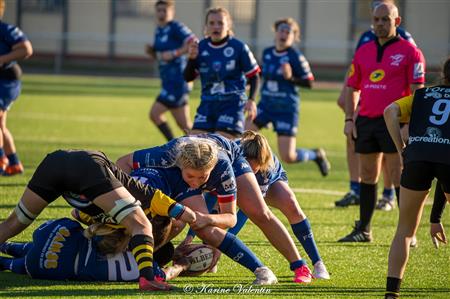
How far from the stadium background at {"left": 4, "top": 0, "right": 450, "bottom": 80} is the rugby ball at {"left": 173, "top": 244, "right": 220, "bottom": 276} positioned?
28.3m

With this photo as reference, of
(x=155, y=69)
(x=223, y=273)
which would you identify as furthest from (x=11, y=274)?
(x=155, y=69)

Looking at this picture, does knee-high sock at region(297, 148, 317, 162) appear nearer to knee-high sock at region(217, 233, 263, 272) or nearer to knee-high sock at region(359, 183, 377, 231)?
knee-high sock at region(359, 183, 377, 231)

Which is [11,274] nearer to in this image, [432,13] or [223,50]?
[223,50]

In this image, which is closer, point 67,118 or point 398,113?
point 398,113

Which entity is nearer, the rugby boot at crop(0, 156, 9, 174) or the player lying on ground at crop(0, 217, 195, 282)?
the player lying on ground at crop(0, 217, 195, 282)

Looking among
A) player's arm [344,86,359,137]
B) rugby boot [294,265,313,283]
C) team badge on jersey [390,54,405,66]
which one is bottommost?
rugby boot [294,265,313,283]

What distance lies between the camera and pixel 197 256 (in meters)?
6.67

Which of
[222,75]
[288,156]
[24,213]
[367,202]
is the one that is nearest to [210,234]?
[24,213]

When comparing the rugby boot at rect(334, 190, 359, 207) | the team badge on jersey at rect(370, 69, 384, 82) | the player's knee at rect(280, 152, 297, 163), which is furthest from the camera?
the player's knee at rect(280, 152, 297, 163)

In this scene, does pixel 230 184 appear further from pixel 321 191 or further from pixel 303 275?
pixel 321 191

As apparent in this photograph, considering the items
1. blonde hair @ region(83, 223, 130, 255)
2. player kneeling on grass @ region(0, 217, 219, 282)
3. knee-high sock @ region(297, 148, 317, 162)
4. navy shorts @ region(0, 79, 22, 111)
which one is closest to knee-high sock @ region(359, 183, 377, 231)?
player kneeling on grass @ region(0, 217, 219, 282)

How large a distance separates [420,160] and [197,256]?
70.9 inches

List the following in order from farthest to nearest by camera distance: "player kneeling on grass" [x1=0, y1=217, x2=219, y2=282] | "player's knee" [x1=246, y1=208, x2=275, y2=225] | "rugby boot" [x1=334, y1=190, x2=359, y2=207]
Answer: "rugby boot" [x1=334, y1=190, x2=359, y2=207] → "player's knee" [x1=246, y1=208, x2=275, y2=225] → "player kneeling on grass" [x1=0, y1=217, x2=219, y2=282]

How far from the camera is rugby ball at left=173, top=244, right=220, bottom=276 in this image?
6.67 meters
